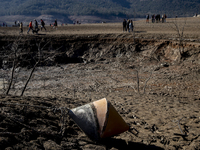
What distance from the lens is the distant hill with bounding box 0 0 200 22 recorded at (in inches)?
4985

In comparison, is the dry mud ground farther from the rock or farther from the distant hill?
the distant hill

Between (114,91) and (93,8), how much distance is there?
14256 cm

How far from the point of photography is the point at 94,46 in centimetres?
1630

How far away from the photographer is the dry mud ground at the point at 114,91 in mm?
3348

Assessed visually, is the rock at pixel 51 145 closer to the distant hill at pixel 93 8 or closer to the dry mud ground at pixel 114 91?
the dry mud ground at pixel 114 91

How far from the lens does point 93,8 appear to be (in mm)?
141250

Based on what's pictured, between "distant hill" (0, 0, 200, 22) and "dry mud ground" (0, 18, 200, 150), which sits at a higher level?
"distant hill" (0, 0, 200, 22)

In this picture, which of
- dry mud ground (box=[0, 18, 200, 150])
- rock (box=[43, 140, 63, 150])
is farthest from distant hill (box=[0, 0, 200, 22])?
rock (box=[43, 140, 63, 150])

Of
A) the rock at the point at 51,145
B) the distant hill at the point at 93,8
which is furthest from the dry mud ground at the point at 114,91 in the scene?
the distant hill at the point at 93,8

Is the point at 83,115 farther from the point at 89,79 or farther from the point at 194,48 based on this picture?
the point at 194,48

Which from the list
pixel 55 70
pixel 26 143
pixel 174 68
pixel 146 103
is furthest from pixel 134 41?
pixel 26 143

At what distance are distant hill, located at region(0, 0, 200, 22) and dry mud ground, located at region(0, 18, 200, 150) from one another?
10672 cm

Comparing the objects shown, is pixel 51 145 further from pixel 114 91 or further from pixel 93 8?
pixel 93 8

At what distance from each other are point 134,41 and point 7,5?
184m
